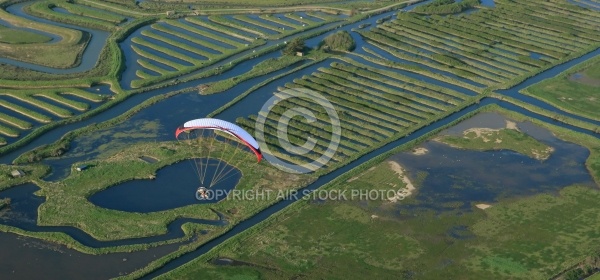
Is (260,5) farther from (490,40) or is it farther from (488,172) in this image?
(488,172)

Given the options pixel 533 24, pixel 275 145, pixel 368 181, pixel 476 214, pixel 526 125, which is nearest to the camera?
pixel 476 214

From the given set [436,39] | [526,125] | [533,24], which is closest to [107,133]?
[526,125]

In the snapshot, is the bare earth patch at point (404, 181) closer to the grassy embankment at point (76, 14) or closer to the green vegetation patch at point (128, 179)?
the green vegetation patch at point (128, 179)

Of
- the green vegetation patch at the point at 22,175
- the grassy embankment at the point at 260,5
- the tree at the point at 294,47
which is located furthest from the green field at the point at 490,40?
the green vegetation patch at the point at 22,175

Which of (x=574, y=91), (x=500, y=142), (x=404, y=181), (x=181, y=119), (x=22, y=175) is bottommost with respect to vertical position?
(x=404, y=181)

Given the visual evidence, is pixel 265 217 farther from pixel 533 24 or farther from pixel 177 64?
pixel 533 24

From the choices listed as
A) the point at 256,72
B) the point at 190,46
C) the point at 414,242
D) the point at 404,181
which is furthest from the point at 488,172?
the point at 190,46
